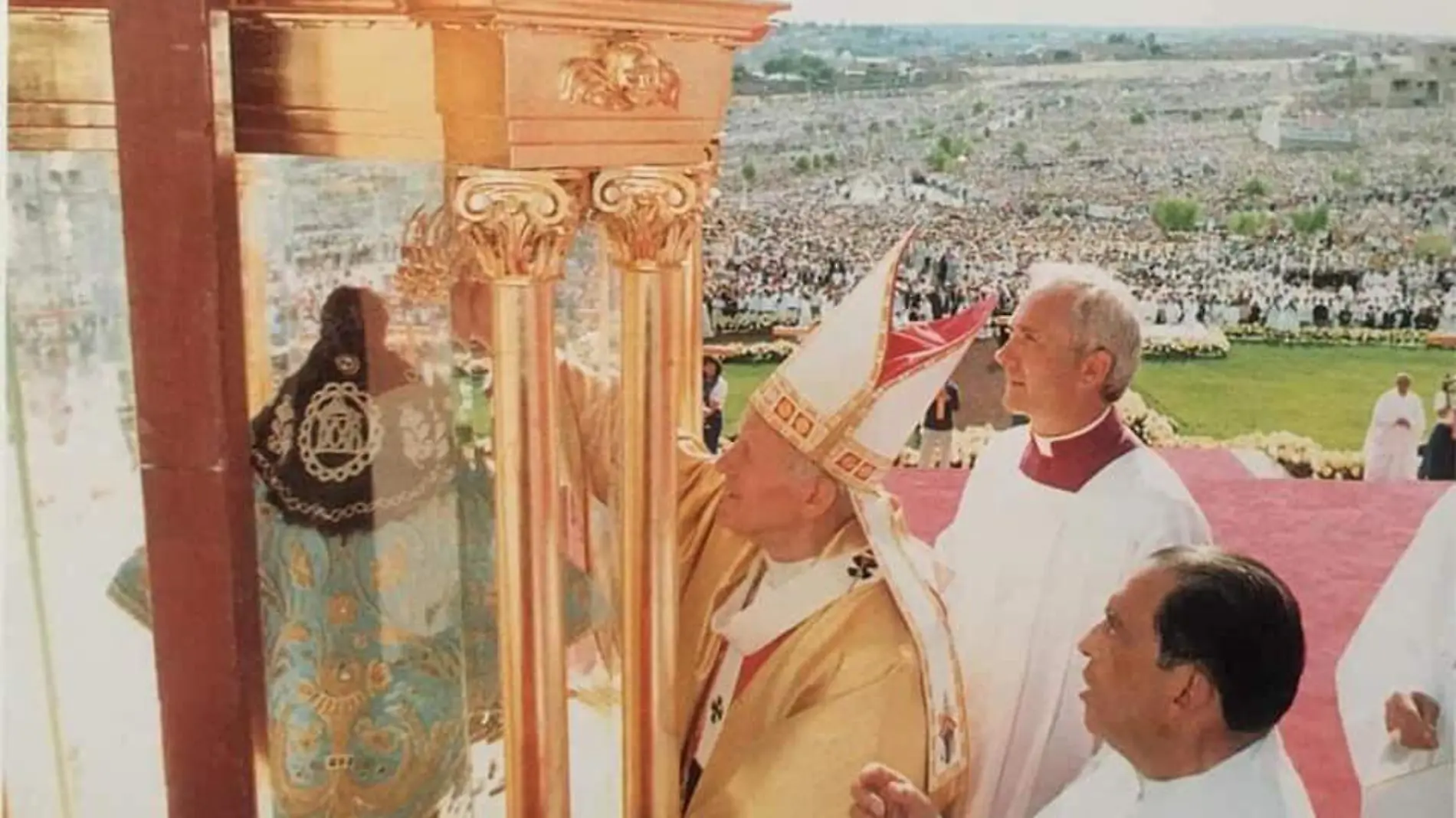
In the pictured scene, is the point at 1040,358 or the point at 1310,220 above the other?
the point at 1310,220

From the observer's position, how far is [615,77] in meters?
1.92

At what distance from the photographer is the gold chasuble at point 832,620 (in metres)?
2.25

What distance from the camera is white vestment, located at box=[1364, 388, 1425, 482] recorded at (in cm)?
232

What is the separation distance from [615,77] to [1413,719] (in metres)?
1.57

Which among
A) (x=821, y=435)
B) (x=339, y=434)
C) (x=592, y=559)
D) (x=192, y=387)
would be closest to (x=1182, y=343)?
(x=821, y=435)

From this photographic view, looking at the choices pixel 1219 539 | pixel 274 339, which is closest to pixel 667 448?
pixel 274 339

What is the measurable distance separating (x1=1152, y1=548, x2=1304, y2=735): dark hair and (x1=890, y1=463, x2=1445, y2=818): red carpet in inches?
2.6

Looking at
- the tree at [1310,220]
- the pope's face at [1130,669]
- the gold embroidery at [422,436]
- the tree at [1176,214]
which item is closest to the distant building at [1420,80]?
the tree at [1310,220]

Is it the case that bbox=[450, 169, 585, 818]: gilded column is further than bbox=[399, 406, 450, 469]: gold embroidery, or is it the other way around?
bbox=[399, 406, 450, 469]: gold embroidery

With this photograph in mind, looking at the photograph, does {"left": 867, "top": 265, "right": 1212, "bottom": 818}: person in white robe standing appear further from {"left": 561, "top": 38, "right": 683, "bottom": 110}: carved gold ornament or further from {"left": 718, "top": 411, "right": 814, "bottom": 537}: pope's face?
{"left": 561, "top": 38, "right": 683, "bottom": 110}: carved gold ornament

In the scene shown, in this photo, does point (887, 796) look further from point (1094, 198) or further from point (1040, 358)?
point (1094, 198)

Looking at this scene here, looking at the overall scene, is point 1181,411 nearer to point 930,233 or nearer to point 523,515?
point 930,233

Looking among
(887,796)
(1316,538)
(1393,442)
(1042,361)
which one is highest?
(1042,361)

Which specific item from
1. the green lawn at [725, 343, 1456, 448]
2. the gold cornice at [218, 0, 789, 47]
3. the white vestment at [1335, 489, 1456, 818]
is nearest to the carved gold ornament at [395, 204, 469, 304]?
the gold cornice at [218, 0, 789, 47]
